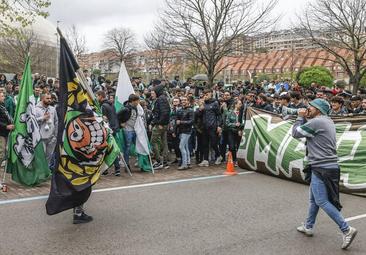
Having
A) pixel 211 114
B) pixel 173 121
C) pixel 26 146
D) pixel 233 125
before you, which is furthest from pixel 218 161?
pixel 26 146

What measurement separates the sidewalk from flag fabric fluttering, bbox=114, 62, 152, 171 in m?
0.29

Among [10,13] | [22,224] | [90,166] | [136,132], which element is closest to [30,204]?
[22,224]

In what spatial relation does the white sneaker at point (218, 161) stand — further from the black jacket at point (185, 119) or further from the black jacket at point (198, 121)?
the black jacket at point (185, 119)

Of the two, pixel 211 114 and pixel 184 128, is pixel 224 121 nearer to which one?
pixel 211 114

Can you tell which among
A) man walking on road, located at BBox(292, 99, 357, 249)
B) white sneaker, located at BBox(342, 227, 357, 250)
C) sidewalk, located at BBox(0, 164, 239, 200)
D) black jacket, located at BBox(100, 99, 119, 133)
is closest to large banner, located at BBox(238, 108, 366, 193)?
sidewalk, located at BBox(0, 164, 239, 200)

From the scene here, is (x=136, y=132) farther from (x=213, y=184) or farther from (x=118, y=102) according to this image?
(x=213, y=184)

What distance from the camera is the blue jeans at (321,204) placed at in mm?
5465

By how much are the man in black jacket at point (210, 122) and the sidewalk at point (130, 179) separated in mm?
528

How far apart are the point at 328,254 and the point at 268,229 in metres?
0.99

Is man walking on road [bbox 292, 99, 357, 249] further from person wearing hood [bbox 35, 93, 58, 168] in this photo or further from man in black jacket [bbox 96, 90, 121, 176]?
person wearing hood [bbox 35, 93, 58, 168]

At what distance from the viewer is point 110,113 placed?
958 centimetres

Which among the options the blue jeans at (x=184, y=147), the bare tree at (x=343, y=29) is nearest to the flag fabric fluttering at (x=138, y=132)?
the blue jeans at (x=184, y=147)

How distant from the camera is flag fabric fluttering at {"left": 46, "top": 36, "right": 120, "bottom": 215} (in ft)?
20.0

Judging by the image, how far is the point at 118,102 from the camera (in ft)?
34.7
